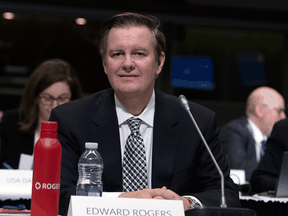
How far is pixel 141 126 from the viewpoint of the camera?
1.86 metres

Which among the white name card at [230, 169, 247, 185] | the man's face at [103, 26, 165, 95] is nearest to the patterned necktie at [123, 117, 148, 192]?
the man's face at [103, 26, 165, 95]

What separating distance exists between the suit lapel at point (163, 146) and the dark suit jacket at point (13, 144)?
154 centimetres

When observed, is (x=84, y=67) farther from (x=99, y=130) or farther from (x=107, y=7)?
(x=99, y=130)

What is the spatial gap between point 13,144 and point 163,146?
171 cm

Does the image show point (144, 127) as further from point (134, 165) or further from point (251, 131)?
point (251, 131)

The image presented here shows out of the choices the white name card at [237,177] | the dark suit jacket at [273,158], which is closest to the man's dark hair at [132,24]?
the white name card at [237,177]

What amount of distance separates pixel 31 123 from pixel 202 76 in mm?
2893

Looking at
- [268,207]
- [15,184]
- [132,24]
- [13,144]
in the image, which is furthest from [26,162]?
[268,207]

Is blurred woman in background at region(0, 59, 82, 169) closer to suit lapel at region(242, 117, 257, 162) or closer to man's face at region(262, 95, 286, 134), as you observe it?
suit lapel at region(242, 117, 257, 162)

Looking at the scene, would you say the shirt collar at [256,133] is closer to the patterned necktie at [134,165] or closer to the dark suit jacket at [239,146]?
the dark suit jacket at [239,146]

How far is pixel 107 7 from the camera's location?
5004mm

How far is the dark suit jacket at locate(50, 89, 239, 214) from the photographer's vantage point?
1.71 meters

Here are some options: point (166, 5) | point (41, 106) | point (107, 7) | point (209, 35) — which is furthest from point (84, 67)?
point (41, 106)

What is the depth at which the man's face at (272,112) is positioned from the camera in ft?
15.3
